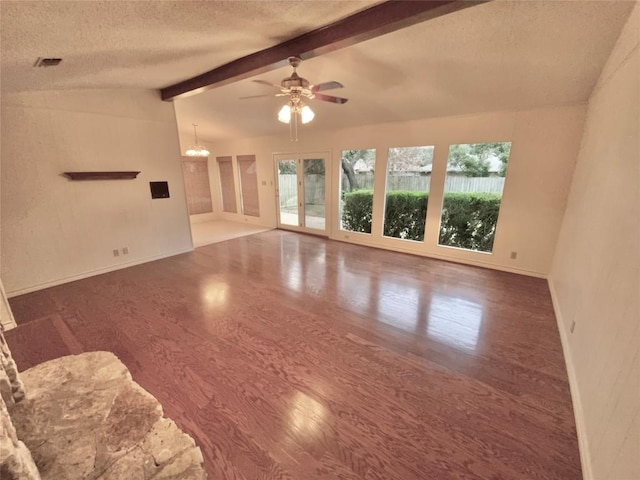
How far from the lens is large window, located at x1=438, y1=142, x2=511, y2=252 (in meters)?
4.09

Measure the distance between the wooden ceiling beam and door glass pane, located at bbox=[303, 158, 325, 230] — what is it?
2.95m

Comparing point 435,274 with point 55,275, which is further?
point 435,274

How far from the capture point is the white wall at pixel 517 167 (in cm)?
352

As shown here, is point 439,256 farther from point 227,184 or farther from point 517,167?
point 227,184

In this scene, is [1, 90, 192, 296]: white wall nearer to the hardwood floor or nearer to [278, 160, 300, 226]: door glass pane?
the hardwood floor

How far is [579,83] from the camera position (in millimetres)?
2895

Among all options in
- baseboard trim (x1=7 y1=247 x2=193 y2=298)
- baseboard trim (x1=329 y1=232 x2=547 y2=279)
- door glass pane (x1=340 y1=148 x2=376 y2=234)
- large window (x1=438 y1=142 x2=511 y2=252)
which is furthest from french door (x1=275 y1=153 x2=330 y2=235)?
baseboard trim (x1=7 y1=247 x2=193 y2=298)

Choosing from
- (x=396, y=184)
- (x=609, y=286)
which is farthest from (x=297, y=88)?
(x=396, y=184)

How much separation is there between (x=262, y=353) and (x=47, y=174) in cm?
376

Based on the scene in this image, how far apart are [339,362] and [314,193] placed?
459 centimetres

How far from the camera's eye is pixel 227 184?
8.11 meters

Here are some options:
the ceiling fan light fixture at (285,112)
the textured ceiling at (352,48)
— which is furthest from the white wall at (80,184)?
the ceiling fan light fixture at (285,112)

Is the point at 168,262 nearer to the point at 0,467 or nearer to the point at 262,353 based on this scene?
the point at 262,353

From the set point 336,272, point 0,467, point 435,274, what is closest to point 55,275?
point 336,272
